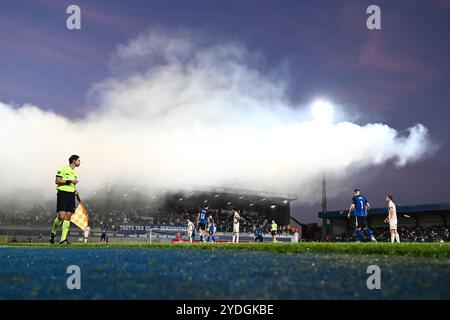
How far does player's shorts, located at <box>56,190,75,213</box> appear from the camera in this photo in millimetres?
11742

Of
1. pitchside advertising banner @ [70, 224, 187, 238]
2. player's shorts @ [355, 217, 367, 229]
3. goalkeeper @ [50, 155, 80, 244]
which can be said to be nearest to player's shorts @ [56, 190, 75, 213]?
goalkeeper @ [50, 155, 80, 244]

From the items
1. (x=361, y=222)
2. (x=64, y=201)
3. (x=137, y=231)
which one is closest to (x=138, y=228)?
(x=137, y=231)

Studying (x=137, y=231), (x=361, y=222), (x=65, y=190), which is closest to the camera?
(x=65, y=190)

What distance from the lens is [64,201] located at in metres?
11.8

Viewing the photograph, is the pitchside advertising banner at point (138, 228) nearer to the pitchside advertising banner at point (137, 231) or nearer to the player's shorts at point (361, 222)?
the pitchside advertising banner at point (137, 231)

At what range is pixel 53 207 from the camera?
52312 mm

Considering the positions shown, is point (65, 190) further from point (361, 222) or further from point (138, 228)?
point (138, 228)

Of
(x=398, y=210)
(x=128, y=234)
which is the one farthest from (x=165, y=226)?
(x=398, y=210)

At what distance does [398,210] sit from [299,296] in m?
59.5

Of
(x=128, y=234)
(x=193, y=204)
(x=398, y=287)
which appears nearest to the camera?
(x=398, y=287)

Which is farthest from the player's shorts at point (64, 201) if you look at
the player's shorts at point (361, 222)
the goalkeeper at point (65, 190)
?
the player's shorts at point (361, 222)

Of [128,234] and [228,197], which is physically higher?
[228,197]

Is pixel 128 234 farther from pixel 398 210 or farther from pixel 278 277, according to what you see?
pixel 278 277

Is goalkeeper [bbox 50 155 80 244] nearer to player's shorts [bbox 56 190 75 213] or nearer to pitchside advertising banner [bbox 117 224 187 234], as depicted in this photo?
player's shorts [bbox 56 190 75 213]
